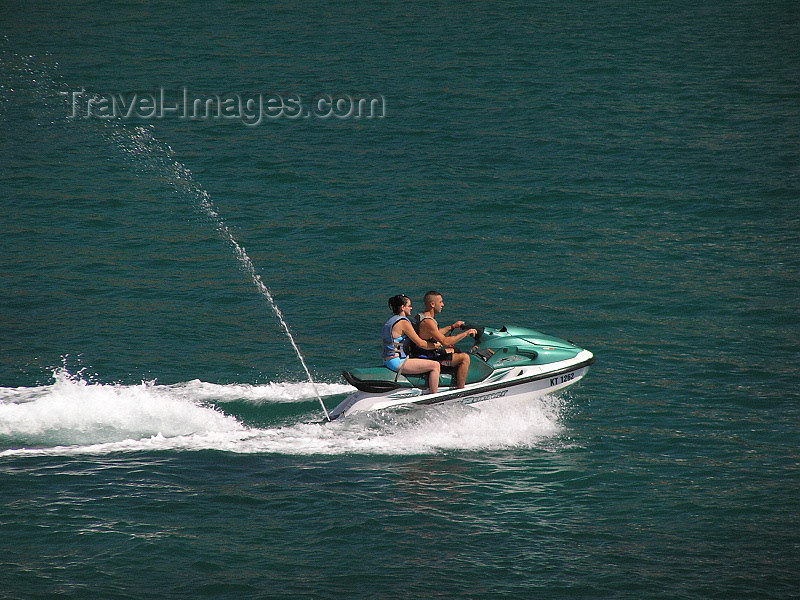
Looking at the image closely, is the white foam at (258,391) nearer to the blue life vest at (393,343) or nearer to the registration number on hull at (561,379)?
the blue life vest at (393,343)

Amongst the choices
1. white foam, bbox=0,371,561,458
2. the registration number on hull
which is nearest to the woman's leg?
white foam, bbox=0,371,561,458

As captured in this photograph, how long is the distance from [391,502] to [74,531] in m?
4.35

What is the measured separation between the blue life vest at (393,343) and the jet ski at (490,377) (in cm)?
30

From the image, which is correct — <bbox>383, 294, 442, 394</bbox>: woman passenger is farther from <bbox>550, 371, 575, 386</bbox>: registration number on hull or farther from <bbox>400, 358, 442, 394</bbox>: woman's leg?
<bbox>550, 371, 575, 386</bbox>: registration number on hull

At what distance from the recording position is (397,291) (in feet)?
82.0

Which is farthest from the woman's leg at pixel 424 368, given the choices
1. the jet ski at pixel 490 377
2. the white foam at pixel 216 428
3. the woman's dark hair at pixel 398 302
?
the woman's dark hair at pixel 398 302

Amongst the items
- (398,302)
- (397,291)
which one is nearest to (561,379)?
(398,302)

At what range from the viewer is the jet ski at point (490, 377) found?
17.5m

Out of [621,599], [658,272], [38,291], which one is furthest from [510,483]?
[38,291]

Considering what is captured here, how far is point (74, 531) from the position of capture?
1427cm

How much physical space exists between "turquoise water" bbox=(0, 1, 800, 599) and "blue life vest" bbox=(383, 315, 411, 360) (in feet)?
3.53

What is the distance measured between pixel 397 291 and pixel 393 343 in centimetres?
751

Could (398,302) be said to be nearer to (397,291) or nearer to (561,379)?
(561,379)

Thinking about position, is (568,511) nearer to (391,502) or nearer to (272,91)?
(391,502)
